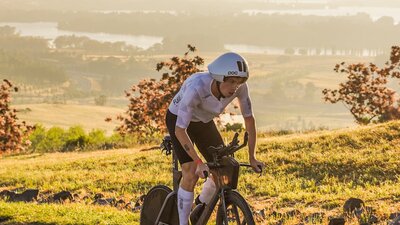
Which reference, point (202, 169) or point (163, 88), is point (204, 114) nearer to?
point (202, 169)

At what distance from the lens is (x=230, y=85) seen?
6.41 metres

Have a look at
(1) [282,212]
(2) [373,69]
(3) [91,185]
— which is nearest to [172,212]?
(1) [282,212]

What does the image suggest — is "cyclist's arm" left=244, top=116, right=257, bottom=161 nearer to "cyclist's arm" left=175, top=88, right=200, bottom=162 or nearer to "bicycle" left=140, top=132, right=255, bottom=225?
"bicycle" left=140, top=132, right=255, bottom=225

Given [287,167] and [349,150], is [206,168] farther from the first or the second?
[349,150]

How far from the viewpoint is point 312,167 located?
1950 centimetres

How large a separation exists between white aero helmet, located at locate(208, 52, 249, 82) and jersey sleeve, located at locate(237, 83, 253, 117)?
1.95ft

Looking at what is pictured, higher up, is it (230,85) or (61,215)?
(230,85)

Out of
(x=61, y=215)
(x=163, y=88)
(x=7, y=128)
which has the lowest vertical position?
(x=7, y=128)

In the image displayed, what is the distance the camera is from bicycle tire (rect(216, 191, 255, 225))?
6.17m

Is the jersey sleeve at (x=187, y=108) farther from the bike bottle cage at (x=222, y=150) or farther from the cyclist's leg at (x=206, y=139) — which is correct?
the cyclist's leg at (x=206, y=139)

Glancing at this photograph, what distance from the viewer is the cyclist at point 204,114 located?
6277 mm

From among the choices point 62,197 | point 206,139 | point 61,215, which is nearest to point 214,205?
point 206,139

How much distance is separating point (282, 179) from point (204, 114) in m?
11.1

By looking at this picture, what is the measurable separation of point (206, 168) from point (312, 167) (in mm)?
13779
